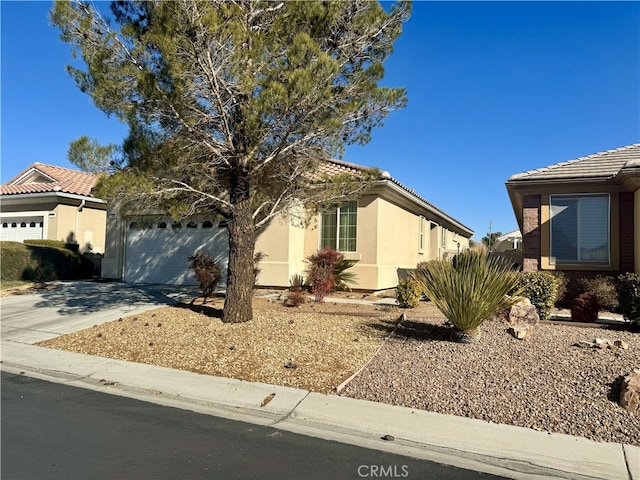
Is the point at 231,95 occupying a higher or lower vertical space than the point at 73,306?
higher

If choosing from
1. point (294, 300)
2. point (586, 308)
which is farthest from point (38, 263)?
point (586, 308)

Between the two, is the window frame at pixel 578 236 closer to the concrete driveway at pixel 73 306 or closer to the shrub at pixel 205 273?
the shrub at pixel 205 273

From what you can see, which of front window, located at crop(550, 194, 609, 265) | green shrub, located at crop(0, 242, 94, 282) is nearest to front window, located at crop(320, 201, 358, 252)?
front window, located at crop(550, 194, 609, 265)

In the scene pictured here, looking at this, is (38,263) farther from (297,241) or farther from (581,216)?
(581,216)

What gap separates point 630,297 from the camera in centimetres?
886

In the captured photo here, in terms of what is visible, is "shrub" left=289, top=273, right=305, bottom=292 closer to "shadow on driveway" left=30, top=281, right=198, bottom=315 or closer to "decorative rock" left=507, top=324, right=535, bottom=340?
"shadow on driveway" left=30, top=281, right=198, bottom=315

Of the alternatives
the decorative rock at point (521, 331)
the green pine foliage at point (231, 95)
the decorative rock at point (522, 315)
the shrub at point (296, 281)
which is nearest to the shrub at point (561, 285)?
the decorative rock at point (522, 315)

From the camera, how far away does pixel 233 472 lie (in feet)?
13.2

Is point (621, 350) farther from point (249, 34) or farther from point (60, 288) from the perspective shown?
Result: point (60, 288)

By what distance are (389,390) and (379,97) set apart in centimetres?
567

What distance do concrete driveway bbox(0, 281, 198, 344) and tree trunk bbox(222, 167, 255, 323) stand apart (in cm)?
349

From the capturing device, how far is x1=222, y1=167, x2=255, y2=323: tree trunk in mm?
9273

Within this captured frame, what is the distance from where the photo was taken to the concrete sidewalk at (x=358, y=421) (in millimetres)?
4285

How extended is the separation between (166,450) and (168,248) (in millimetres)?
13199
